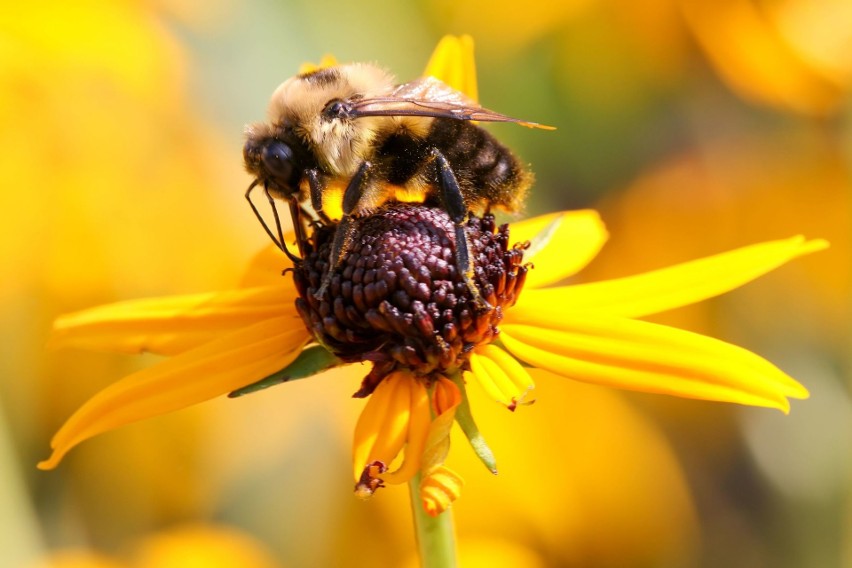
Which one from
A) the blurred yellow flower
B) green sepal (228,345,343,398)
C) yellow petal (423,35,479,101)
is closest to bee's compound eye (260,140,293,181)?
green sepal (228,345,343,398)

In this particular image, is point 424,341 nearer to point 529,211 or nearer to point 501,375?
point 501,375

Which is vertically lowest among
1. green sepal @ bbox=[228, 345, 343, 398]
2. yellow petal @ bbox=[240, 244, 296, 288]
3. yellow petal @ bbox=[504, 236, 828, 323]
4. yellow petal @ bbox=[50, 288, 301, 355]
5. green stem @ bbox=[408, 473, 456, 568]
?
green stem @ bbox=[408, 473, 456, 568]

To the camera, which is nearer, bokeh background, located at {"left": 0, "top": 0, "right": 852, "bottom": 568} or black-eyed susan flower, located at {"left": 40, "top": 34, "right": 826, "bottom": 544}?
black-eyed susan flower, located at {"left": 40, "top": 34, "right": 826, "bottom": 544}

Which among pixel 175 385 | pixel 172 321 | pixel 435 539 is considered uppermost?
pixel 172 321

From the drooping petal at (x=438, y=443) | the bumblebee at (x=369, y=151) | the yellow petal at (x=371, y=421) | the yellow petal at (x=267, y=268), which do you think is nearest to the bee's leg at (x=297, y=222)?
the bumblebee at (x=369, y=151)

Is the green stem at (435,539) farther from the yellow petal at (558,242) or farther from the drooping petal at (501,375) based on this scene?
the yellow petal at (558,242)

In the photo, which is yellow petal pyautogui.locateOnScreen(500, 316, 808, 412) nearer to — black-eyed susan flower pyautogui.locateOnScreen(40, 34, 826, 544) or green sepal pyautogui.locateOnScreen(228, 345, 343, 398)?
black-eyed susan flower pyautogui.locateOnScreen(40, 34, 826, 544)

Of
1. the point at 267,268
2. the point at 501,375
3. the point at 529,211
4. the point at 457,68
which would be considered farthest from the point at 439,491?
the point at 529,211

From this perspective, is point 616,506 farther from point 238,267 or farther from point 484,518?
point 238,267
